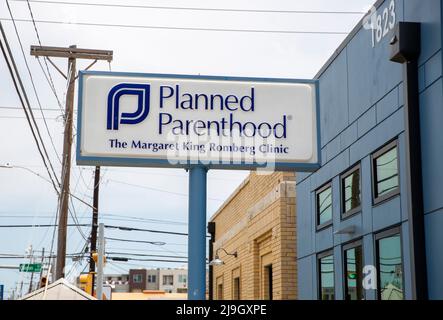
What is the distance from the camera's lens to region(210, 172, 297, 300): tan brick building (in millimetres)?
15922

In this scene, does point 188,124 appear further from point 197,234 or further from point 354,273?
point 354,273

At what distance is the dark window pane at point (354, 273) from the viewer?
1112 cm

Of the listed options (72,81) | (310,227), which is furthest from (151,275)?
(310,227)

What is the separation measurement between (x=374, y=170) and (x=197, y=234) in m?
3.99

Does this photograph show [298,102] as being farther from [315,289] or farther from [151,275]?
[151,275]

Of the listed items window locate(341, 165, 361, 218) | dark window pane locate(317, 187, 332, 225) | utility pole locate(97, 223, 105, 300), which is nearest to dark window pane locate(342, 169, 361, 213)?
window locate(341, 165, 361, 218)

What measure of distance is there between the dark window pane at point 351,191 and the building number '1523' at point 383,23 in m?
2.13

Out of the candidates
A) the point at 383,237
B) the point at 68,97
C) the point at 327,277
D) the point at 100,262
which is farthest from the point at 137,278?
the point at 383,237

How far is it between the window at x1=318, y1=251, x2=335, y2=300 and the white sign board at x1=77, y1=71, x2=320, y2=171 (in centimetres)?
515

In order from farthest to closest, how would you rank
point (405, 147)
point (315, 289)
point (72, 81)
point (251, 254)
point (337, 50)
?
point (72, 81), point (251, 254), point (315, 289), point (337, 50), point (405, 147)

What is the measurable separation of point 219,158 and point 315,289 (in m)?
6.47

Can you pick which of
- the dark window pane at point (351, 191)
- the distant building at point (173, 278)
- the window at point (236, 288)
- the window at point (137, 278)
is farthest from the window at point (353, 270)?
the window at point (137, 278)

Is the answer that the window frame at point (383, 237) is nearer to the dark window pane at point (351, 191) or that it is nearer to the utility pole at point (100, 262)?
the dark window pane at point (351, 191)

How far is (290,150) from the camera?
25.7 ft
